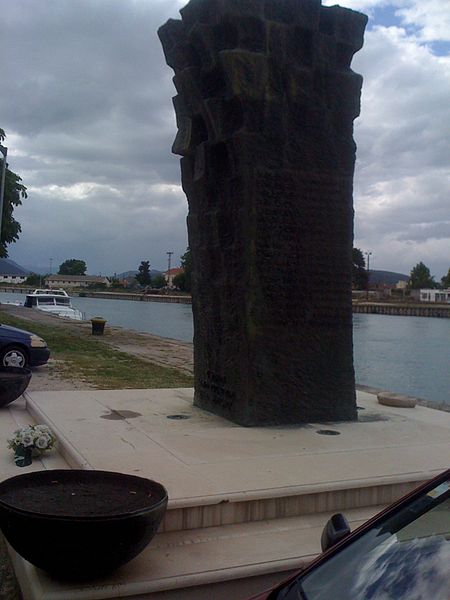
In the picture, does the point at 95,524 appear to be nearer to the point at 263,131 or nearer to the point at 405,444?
the point at 405,444

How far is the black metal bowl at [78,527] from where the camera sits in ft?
11.4

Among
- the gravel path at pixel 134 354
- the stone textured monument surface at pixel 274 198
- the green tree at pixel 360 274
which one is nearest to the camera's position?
the stone textured monument surface at pixel 274 198

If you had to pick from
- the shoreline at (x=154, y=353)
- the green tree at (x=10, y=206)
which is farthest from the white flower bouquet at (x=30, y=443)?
the green tree at (x=10, y=206)

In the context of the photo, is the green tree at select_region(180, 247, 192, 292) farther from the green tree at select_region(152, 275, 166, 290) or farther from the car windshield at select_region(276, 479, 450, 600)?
the green tree at select_region(152, 275, 166, 290)

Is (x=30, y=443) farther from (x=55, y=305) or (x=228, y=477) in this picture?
(x=55, y=305)

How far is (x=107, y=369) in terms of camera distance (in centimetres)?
1488

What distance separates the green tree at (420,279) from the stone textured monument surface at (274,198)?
11402 cm

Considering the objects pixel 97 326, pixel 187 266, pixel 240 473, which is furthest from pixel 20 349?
pixel 187 266

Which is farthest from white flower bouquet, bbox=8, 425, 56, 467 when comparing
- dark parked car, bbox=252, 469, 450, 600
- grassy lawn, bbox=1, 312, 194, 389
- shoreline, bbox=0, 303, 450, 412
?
grassy lawn, bbox=1, 312, 194, 389

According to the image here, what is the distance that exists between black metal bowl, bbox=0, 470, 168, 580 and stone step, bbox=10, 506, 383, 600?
0.38ft

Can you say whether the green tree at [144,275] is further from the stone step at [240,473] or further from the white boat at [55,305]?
the stone step at [240,473]

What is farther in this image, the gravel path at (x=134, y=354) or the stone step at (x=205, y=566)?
the gravel path at (x=134, y=354)

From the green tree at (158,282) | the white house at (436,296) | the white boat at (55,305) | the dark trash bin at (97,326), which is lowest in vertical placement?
the dark trash bin at (97,326)

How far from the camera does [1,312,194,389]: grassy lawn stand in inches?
511
